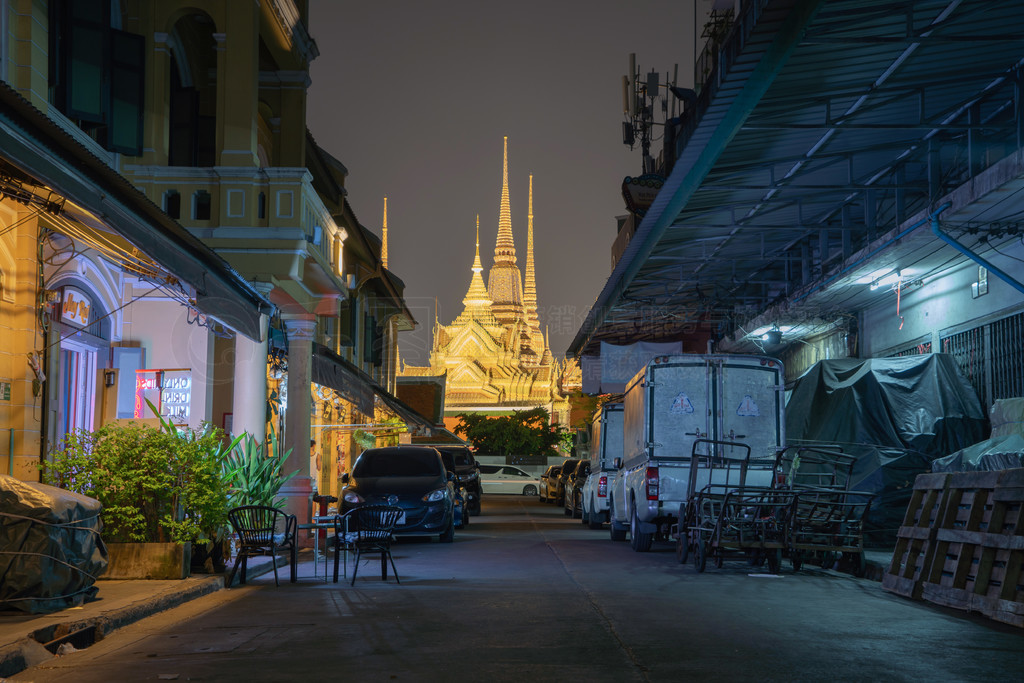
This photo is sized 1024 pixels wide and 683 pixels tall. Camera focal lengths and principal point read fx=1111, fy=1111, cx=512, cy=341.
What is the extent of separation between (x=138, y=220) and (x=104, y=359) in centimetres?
711

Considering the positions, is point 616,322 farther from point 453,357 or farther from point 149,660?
point 453,357

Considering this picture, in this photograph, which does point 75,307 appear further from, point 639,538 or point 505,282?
point 505,282

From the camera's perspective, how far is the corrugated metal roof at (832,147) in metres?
11.6

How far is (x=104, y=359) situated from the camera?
1706 centimetres

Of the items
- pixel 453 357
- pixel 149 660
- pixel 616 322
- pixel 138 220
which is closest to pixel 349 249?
pixel 616 322

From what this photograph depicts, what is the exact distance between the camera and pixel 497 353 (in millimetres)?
112250

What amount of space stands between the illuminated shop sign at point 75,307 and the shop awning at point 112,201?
7.84ft

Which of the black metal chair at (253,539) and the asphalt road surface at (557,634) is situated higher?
the black metal chair at (253,539)

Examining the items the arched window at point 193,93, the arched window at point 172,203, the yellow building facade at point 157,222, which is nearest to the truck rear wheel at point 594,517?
the yellow building facade at point 157,222

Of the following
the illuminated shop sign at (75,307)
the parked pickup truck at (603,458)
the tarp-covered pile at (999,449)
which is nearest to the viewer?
the tarp-covered pile at (999,449)

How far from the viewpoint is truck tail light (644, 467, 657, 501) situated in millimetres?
17094

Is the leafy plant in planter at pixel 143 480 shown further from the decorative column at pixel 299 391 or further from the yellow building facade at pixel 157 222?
the decorative column at pixel 299 391

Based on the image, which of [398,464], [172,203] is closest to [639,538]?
[398,464]

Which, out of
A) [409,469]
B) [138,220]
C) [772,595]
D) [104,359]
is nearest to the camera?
[138,220]
